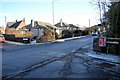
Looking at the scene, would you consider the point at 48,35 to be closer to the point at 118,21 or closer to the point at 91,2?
the point at 91,2

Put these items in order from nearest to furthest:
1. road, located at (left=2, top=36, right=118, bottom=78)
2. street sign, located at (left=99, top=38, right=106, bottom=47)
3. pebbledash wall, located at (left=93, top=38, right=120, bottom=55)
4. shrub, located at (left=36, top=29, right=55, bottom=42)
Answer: road, located at (left=2, top=36, right=118, bottom=78), pebbledash wall, located at (left=93, top=38, right=120, bottom=55), street sign, located at (left=99, top=38, right=106, bottom=47), shrub, located at (left=36, top=29, right=55, bottom=42)

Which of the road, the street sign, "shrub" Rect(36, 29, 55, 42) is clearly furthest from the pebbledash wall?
"shrub" Rect(36, 29, 55, 42)

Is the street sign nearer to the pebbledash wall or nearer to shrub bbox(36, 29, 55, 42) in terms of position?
the pebbledash wall

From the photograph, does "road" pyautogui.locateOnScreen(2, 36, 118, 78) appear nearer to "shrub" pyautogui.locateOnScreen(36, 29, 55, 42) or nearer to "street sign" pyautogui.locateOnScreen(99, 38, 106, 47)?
"street sign" pyautogui.locateOnScreen(99, 38, 106, 47)

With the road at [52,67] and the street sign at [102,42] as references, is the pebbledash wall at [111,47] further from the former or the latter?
the road at [52,67]

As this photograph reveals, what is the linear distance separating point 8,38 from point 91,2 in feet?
59.1

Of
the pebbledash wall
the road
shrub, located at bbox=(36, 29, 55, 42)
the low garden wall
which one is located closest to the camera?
the road

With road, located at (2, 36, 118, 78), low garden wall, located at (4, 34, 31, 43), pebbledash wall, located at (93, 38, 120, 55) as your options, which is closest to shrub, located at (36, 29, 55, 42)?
low garden wall, located at (4, 34, 31, 43)

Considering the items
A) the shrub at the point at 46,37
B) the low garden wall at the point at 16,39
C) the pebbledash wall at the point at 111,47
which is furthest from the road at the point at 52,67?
the shrub at the point at 46,37

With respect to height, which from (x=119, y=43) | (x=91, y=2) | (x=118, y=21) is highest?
(x=91, y=2)

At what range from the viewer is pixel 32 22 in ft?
150

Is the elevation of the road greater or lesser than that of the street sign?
lesser

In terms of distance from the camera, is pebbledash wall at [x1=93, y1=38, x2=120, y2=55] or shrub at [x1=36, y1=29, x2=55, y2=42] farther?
shrub at [x1=36, y1=29, x2=55, y2=42]

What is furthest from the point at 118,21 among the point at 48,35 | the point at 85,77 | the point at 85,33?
the point at 85,33
